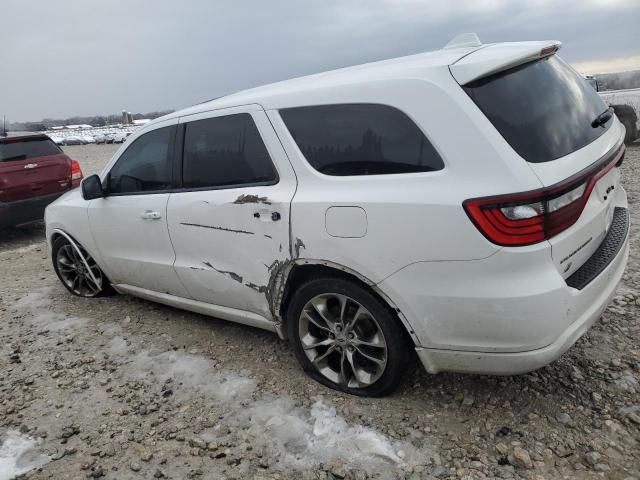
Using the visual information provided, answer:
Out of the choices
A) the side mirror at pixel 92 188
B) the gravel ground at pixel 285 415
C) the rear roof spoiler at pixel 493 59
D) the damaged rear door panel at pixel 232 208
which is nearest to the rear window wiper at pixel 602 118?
the rear roof spoiler at pixel 493 59

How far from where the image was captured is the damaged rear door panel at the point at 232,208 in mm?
2918

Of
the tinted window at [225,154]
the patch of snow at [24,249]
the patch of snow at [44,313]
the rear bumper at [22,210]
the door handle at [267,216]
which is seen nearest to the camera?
the door handle at [267,216]

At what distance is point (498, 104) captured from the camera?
2.35 m

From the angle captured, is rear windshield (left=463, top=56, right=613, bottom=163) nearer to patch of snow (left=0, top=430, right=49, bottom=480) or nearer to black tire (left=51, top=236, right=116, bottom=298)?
patch of snow (left=0, top=430, right=49, bottom=480)

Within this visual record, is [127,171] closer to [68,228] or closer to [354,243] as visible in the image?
[68,228]

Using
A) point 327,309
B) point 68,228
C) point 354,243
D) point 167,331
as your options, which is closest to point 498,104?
point 354,243

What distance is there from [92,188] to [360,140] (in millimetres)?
2517

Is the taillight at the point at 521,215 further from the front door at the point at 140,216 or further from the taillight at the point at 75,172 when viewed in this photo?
the taillight at the point at 75,172

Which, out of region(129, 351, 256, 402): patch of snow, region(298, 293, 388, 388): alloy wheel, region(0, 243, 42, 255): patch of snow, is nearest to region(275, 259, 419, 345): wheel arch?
region(298, 293, 388, 388): alloy wheel

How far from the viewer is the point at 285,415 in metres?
2.83

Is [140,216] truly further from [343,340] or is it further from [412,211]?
[412,211]

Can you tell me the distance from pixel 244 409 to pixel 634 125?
1044 cm

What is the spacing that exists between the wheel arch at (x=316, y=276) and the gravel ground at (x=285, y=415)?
1.52 ft

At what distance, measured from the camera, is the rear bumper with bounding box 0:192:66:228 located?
23.6 ft
